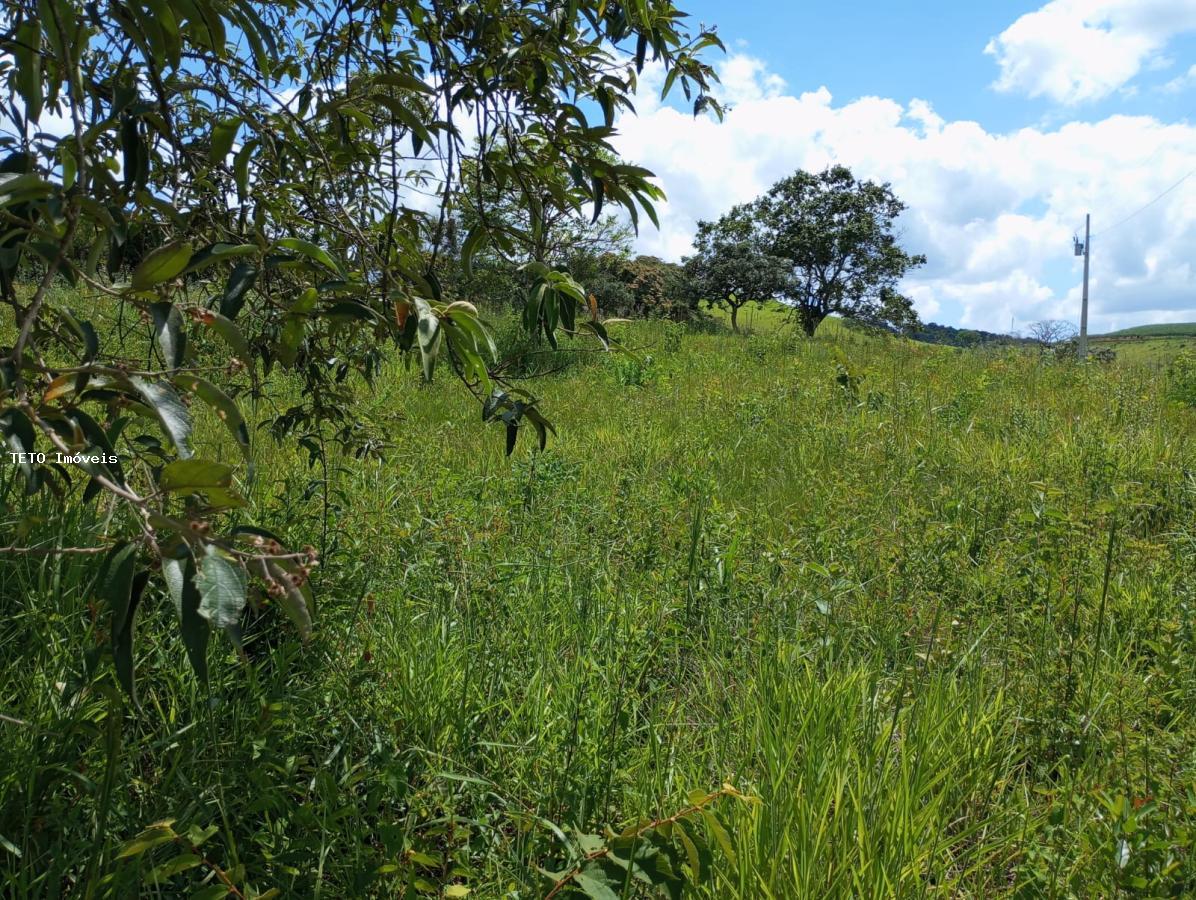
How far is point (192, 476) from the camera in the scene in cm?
78

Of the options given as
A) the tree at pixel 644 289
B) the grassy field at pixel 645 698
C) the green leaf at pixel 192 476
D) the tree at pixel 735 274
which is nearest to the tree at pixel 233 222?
the green leaf at pixel 192 476

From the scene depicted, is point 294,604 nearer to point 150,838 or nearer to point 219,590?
point 219,590

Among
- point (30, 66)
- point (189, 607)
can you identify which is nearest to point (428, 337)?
point (189, 607)

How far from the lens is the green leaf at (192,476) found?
2.53ft

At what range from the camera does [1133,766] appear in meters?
2.01

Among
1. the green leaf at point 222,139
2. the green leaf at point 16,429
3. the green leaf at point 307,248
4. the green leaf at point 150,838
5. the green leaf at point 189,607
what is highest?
the green leaf at point 222,139

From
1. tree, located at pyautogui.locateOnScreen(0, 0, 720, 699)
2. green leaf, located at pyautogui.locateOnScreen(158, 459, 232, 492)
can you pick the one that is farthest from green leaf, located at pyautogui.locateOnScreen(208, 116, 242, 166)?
green leaf, located at pyautogui.locateOnScreen(158, 459, 232, 492)

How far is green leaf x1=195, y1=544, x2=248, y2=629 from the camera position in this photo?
696 mm

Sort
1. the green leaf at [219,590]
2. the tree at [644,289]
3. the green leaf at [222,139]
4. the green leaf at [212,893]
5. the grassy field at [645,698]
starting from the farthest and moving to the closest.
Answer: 1. the tree at [644,289]
2. the grassy field at [645,698]
3. the green leaf at [212,893]
4. the green leaf at [222,139]
5. the green leaf at [219,590]

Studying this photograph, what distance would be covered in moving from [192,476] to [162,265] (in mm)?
270

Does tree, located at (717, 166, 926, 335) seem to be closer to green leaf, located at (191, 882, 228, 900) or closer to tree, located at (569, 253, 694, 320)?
tree, located at (569, 253, 694, 320)

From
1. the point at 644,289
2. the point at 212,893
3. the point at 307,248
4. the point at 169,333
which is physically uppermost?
the point at 644,289

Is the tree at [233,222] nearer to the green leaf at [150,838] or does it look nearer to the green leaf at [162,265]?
the green leaf at [162,265]

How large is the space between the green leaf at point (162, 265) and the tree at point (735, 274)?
82.0 feet
